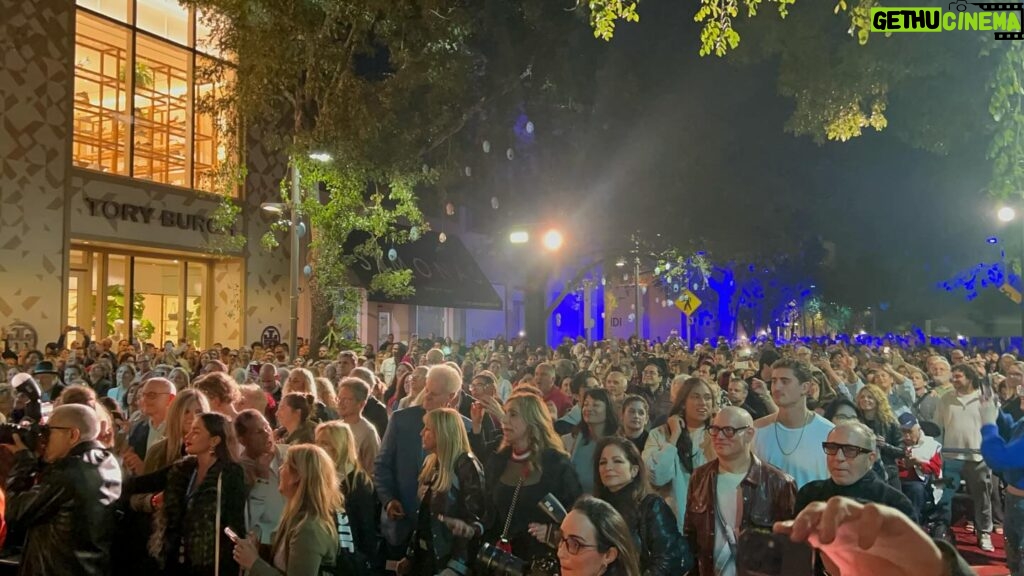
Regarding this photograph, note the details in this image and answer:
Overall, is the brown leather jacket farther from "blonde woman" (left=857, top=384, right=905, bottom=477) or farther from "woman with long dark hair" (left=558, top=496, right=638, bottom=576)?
"blonde woman" (left=857, top=384, right=905, bottom=477)

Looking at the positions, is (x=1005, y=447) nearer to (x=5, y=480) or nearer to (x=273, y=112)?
(x=5, y=480)

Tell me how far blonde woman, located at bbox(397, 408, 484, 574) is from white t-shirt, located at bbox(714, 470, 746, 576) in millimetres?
1396

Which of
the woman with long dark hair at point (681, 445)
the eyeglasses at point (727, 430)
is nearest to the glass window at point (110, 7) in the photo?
the woman with long dark hair at point (681, 445)

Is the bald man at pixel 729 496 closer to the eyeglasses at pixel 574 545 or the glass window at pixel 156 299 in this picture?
the eyeglasses at pixel 574 545

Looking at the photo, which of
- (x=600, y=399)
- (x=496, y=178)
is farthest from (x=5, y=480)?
(x=496, y=178)

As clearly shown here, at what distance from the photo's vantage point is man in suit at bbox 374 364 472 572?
6.04m

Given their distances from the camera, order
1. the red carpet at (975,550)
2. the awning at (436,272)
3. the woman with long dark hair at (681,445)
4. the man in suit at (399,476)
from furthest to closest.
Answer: the awning at (436,272)
the red carpet at (975,550)
the man in suit at (399,476)
the woman with long dark hair at (681,445)

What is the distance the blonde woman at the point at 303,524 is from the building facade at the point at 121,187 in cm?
1496

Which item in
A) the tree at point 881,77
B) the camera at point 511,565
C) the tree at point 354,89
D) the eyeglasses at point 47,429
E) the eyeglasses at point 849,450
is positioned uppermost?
the tree at point 354,89

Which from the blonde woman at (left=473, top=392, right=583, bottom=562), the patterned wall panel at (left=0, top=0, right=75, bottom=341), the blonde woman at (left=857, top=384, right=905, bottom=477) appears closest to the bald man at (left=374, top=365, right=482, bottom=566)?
the blonde woman at (left=473, top=392, right=583, bottom=562)

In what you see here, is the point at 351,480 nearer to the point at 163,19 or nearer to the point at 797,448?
the point at 797,448

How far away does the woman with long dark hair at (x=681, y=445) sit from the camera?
18.9ft

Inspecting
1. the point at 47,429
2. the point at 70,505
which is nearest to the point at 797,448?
the point at 70,505

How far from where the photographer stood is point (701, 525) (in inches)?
188
